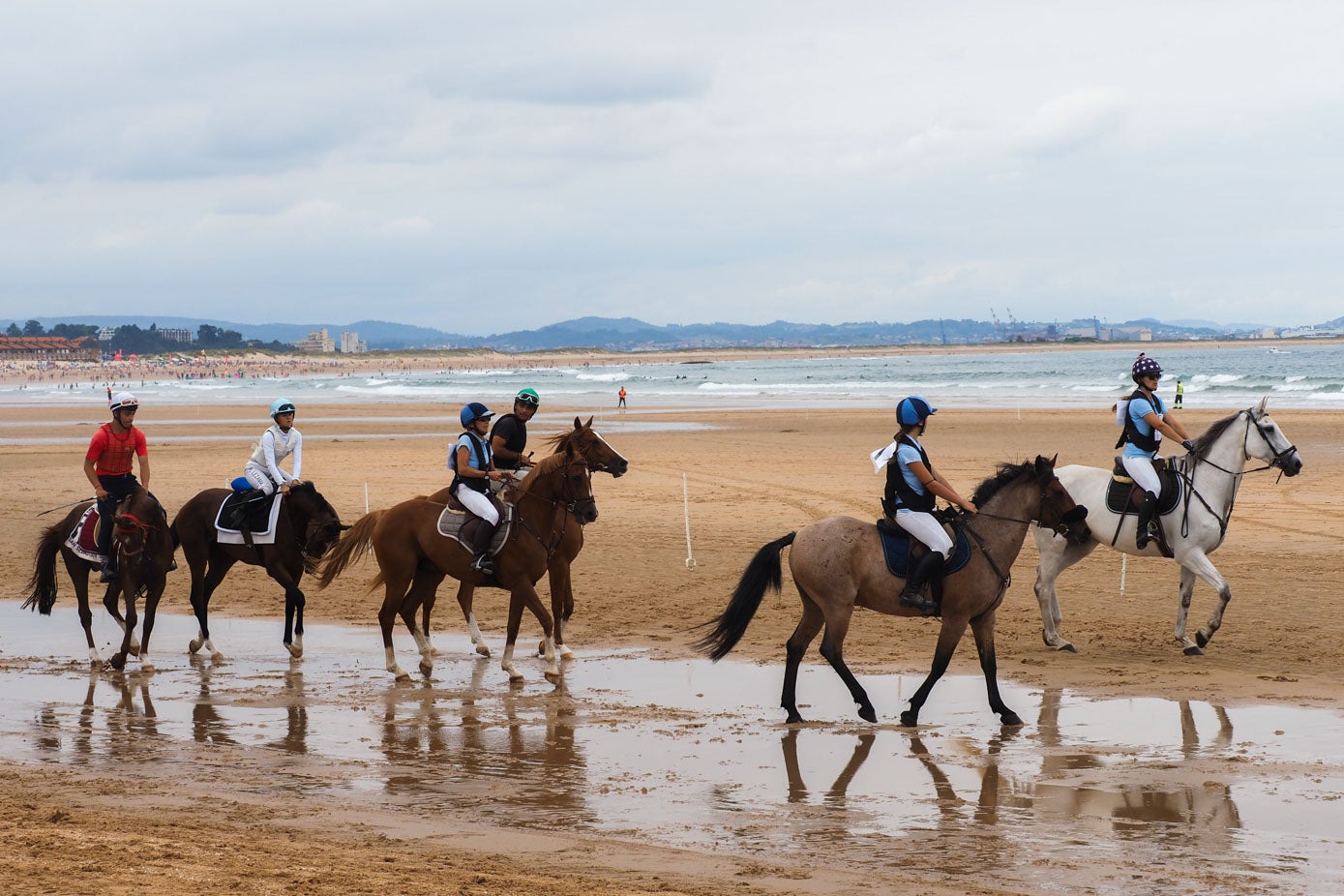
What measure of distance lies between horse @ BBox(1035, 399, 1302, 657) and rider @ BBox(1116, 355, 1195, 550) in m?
0.15

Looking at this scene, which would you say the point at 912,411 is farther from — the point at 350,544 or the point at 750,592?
the point at 350,544

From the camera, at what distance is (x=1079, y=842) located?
700 cm

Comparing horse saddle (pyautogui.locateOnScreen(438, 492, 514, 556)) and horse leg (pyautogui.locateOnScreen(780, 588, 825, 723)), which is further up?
horse saddle (pyautogui.locateOnScreen(438, 492, 514, 556))

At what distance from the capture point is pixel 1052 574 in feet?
43.0

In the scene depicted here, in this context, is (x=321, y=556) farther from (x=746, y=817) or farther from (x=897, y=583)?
(x=746, y=817)

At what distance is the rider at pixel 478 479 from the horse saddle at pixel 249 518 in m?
2.17

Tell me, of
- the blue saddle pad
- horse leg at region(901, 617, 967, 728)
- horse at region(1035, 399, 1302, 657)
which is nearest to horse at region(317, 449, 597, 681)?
the blue saddle pad

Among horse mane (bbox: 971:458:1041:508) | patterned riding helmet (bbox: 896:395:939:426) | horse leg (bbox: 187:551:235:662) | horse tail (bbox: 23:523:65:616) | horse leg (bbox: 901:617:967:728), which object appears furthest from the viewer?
horse tail (bbox: 23:523:65:616)

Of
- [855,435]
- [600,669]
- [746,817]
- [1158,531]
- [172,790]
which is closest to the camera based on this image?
[746,817]

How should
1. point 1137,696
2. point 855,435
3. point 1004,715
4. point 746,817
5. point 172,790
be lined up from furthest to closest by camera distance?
point 855,435, point 1137,696, point 1004,715, point 172,790, point 746,817

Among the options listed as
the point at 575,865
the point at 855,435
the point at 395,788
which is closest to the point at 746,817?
the point at 575,865

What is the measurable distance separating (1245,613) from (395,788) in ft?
30.6

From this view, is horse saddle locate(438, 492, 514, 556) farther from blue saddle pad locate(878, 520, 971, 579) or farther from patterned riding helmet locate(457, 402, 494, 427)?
blue saddle pad locate(878, 520, 971, 579)

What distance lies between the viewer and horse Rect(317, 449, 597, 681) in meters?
11.7
